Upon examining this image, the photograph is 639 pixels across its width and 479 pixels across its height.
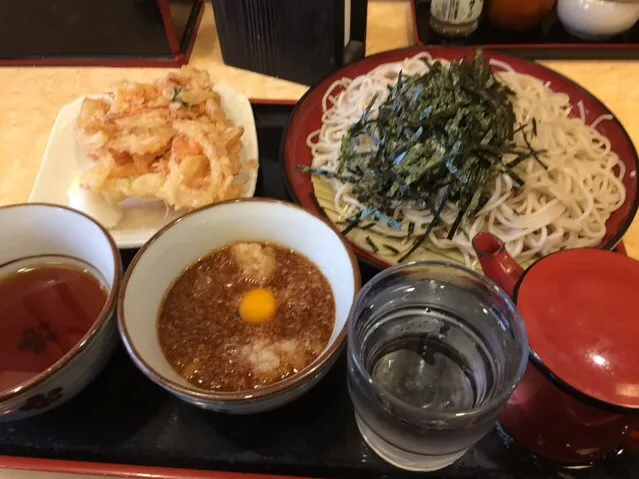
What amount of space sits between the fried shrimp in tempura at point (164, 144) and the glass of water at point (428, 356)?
0.56m

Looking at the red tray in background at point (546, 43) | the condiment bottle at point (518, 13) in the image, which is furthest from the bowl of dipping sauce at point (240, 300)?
the condiment bottle at point (518, 13)

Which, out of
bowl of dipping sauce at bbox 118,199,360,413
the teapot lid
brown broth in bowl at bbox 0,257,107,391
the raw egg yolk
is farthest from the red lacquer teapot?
brown broth in bowl at bbox 0,257,107,391

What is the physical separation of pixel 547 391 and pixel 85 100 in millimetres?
1431

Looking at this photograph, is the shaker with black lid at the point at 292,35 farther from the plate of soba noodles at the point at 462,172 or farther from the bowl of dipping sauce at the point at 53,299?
the bowl of dipping sauce at the point at 53,299

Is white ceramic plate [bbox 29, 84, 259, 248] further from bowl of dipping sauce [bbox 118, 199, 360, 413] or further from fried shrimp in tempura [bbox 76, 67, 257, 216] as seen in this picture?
bowl of dipping sauce [bbox 118, 199, 360, 413]

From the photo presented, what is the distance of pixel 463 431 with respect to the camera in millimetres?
904

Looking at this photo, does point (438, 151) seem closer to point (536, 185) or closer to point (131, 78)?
point (536, 185)

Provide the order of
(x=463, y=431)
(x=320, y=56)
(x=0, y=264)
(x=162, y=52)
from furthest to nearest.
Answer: (x=162, y=52) < (x=320, y=56) < (x=0, y=264) < (x=463, y=431)

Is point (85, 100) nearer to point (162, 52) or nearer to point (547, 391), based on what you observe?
point (162, 52)

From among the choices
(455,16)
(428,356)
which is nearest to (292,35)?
(455,16)

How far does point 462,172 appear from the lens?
1408 mm

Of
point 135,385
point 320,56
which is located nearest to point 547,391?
point 135,385

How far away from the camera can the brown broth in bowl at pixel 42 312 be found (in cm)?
113

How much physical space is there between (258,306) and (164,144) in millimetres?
579
